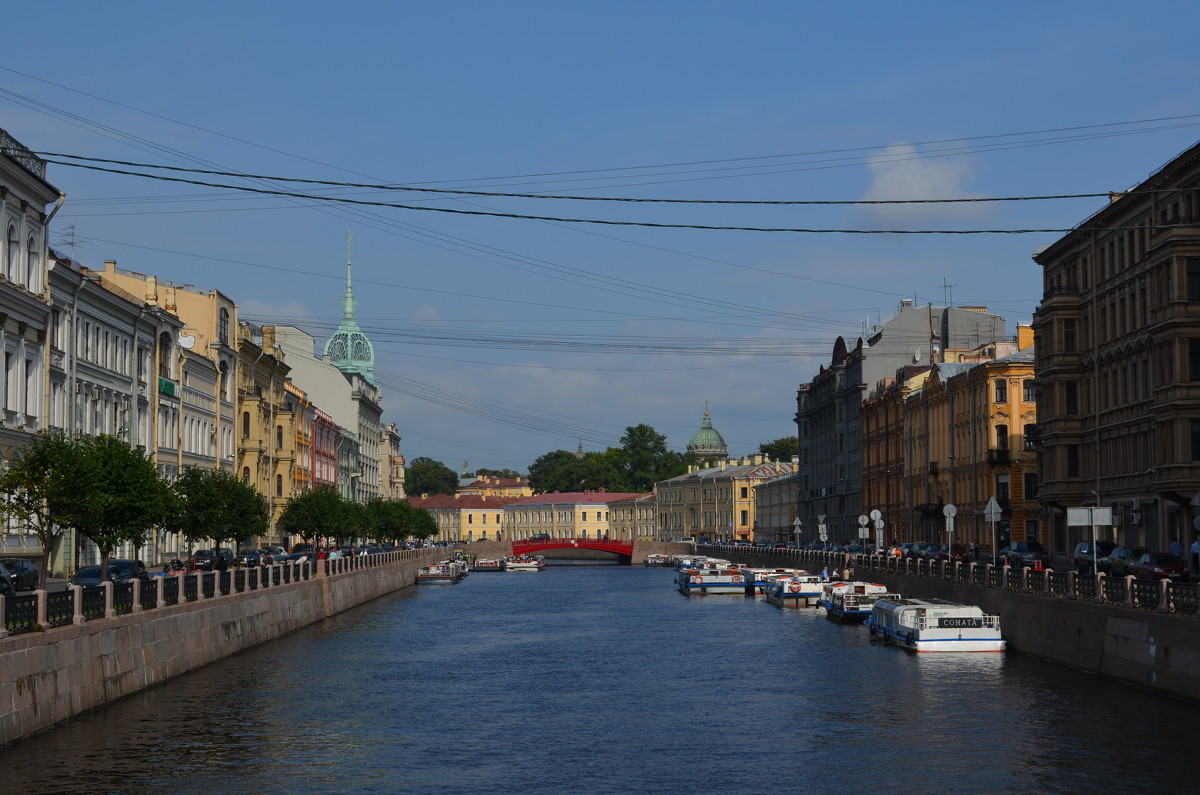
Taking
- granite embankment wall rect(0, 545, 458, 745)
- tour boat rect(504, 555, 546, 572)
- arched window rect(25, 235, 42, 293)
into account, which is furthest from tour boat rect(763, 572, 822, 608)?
tour boat rect(504, 555, 546, 572)

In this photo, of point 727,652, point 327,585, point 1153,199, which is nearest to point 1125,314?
point 1153,199

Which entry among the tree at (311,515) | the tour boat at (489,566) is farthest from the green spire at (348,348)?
the tree at (311,515)

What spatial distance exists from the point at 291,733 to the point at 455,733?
10.8ft

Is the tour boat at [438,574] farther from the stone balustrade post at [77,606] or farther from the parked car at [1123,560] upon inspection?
the stone balustrade post at [77,606]

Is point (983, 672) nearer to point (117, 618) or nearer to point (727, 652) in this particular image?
point (727, 652)

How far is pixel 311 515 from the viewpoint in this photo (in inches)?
3883

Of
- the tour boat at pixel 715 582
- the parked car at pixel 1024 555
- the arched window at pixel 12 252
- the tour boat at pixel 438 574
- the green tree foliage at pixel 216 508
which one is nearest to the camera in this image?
the arched window at pixel 12 252

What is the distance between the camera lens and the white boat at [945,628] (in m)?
46.3

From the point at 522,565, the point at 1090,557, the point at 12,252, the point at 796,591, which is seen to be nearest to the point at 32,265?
the point at 12,252

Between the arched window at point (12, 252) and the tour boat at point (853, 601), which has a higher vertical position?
the arched window at point (12, 252)

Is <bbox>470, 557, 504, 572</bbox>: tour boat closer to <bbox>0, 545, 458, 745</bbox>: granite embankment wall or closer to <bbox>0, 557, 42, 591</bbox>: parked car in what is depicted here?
<bbox>0, 545, 458, 745</bbox>: granite embankment wall

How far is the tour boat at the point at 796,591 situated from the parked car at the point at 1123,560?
28.4m

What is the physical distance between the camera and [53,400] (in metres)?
56.9

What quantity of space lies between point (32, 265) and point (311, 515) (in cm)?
4722
